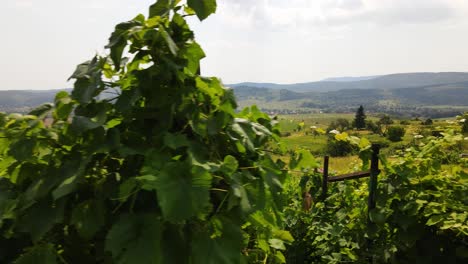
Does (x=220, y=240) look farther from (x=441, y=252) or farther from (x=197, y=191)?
(x=441, y=252)

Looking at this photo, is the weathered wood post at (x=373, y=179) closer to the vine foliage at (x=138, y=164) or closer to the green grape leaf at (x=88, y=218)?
the vine foliage at (x=138, y=164)

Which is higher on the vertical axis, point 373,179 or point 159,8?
point 159,8

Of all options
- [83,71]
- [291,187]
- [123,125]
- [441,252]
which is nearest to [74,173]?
[123,125]

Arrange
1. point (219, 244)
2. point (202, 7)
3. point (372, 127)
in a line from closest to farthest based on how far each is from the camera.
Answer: point (219, 244) → point (202, 7) → point (372, 127)

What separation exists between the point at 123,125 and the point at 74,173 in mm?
315

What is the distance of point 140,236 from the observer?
133 cm

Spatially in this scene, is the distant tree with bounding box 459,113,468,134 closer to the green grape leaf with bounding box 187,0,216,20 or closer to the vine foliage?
the vine foliage

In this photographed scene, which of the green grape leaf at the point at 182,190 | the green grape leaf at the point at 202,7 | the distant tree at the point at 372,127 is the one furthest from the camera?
the distant tree at the point at 372,127

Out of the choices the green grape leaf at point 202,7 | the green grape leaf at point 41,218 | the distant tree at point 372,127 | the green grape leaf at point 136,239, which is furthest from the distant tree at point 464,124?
the distant tree at point 372,127

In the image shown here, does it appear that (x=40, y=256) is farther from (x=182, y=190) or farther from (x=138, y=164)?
(x=182, y=190)

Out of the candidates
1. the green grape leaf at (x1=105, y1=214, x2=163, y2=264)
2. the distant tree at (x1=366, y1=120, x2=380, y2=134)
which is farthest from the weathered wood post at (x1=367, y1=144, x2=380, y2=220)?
the distant tree at (x1=366, y1=120, x2=380, y2=134)

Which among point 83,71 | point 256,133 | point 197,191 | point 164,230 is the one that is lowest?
point 164,230

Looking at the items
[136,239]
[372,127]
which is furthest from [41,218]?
[372,127]

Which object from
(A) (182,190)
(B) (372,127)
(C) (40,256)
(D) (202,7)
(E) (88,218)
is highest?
(D) (202,7)
